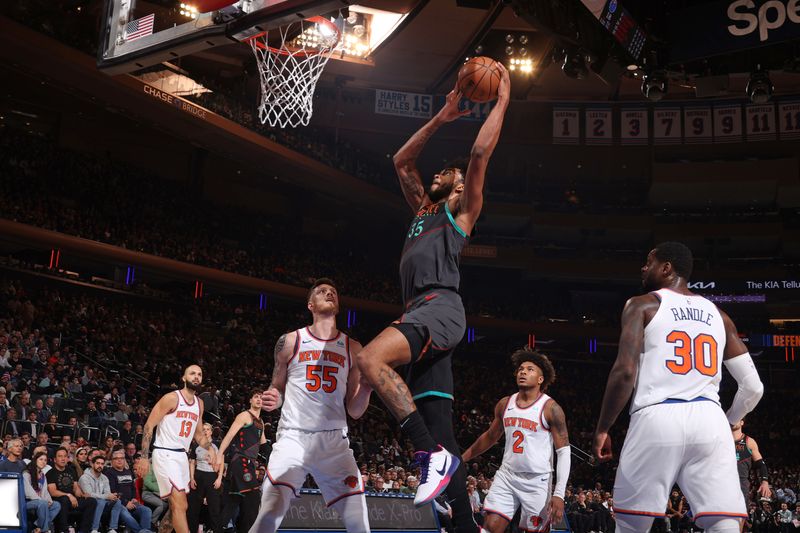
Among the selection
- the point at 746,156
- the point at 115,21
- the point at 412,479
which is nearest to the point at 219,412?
the point at 412,479

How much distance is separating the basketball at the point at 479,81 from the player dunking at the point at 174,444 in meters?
5.89

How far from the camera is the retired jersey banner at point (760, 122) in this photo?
29703mm

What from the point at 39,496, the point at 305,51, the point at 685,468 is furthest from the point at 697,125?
the point at 685,468

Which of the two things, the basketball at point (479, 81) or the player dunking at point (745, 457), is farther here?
the player dunking at point (745, 457)

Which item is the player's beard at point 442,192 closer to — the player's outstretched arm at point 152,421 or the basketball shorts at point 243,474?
the player's outstretched arm at point 152,421

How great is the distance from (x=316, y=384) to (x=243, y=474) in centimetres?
510

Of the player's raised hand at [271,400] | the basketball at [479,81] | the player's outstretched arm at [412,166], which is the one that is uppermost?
the basketball at [479,81]

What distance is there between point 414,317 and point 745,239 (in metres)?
33.7

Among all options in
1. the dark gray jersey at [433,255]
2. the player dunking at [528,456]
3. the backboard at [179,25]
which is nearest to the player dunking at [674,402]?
the dark gray jersey at [433,255]

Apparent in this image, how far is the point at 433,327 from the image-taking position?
4688 mm

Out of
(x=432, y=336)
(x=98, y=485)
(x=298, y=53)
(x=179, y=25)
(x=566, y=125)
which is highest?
(x=566, y=125)

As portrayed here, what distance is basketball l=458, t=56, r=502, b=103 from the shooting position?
210 inches

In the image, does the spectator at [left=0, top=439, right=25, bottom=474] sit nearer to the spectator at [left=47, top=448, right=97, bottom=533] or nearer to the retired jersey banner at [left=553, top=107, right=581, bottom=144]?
the spectator at [left=47, top=448, right=97, bottom=533]

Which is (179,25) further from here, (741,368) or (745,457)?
(745,457)
